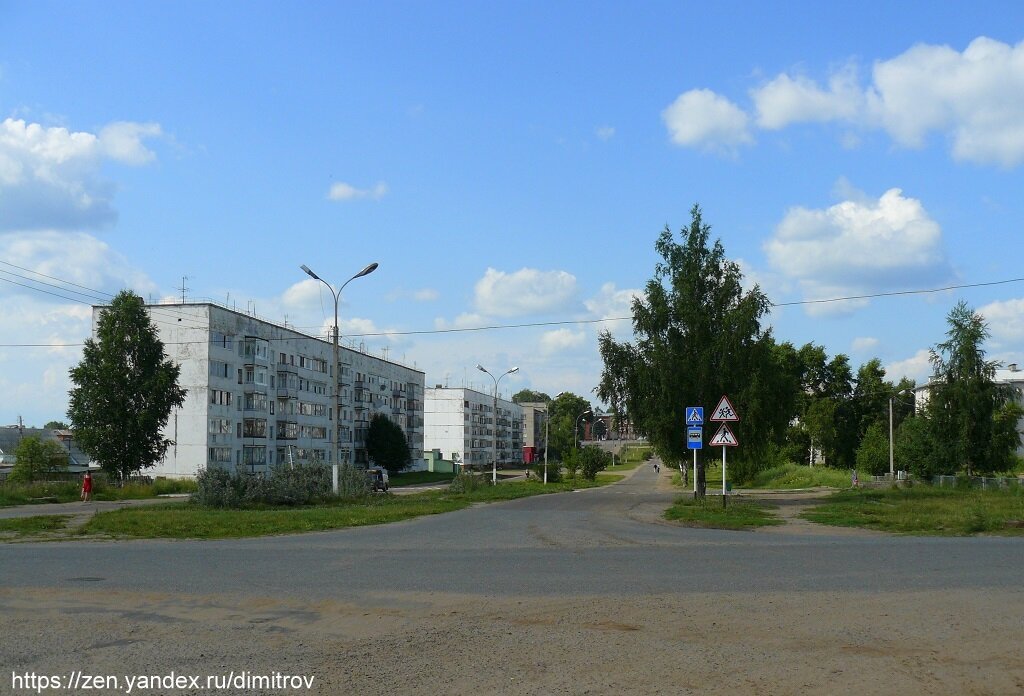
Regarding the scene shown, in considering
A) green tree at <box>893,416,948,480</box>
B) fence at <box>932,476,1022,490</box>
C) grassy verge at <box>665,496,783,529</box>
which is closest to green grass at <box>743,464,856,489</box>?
green tree at <box>893,416,948,480</box>

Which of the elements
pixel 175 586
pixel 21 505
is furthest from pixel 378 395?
pixel 175 586

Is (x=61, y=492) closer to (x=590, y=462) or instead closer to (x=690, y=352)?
(x=690, y=352)

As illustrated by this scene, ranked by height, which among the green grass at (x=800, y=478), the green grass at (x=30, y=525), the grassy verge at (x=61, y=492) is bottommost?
the green grass at (x=800, y=478)

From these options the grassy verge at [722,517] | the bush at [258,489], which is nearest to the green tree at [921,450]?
the grassy verge at [722,517]

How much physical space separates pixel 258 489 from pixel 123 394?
37539mm

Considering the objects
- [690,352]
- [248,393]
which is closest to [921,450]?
[690,352]

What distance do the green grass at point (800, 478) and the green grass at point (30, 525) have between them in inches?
1961

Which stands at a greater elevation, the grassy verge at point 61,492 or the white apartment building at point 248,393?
the white apartment building at point 248,393

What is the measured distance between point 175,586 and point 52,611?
2037mm

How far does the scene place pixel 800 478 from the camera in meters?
70.8

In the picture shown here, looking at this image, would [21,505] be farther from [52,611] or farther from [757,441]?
[52,611]

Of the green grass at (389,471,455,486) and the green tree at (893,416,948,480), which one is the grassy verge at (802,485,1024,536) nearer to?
the green tree at (893,416,948,480)

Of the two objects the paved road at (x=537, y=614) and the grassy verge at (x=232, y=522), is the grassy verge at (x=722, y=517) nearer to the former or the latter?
the paved road at (x=537, y=614)

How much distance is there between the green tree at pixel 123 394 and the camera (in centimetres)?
6469
